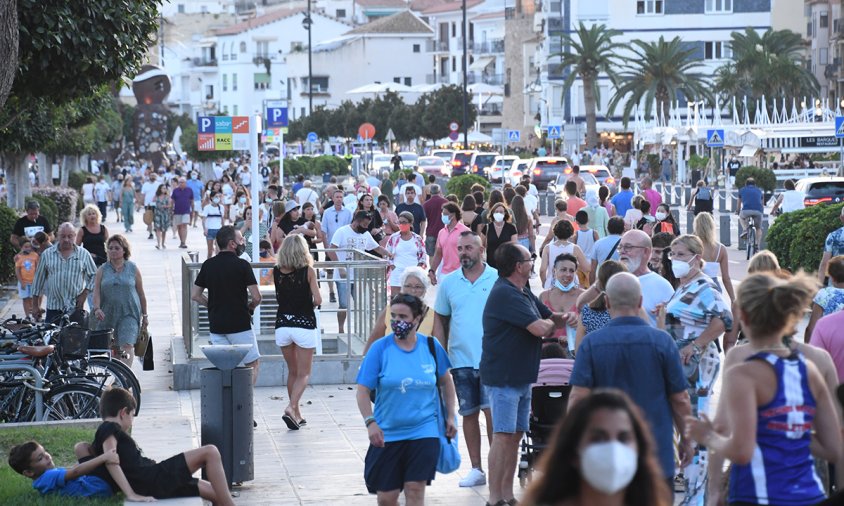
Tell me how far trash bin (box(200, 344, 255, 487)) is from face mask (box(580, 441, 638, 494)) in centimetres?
688

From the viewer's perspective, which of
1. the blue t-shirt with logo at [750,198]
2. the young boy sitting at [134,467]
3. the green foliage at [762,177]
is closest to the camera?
the young boy sitting at [134,467]

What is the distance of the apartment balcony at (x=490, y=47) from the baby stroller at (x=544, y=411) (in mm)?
109662

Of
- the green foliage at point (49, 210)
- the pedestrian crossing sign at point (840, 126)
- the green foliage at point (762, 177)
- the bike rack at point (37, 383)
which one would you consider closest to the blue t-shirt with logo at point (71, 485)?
the bike rack at point (37, 383)

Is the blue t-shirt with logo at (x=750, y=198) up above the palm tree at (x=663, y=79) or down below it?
below

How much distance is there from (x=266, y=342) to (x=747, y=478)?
11628mm

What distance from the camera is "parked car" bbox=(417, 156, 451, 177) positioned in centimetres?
6262

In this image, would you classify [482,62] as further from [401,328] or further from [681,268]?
[401,328]

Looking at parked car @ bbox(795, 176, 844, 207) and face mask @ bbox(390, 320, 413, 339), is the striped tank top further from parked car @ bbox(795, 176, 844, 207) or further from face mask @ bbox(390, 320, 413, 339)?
parked car @ bbox(795, 176, 844, 207)

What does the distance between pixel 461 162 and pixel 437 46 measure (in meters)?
69.1

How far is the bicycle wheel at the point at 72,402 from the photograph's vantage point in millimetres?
11688

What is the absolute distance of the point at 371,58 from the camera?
134 m

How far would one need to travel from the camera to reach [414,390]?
807 centimetres

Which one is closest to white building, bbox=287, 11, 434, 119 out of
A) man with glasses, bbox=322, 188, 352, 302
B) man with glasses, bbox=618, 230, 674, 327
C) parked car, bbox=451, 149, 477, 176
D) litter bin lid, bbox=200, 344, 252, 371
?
parked car, bbox=451, 149, 477, 176

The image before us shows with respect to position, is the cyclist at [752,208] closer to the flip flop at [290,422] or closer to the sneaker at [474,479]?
the flip flop at [290,422]
